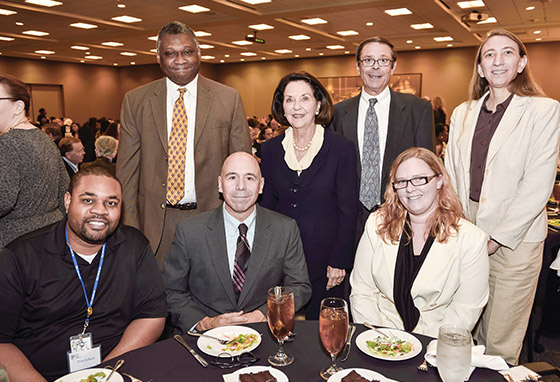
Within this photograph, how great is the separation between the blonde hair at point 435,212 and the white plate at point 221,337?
80 centimetres

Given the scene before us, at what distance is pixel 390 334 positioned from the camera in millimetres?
1460

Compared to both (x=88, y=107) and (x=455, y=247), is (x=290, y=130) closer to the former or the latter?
(x=455, y=247)

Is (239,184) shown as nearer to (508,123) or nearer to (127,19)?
(508,123)

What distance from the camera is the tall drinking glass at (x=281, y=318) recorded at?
1.33 meters

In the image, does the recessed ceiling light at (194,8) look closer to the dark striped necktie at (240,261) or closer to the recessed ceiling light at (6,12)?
the recessed ceiling light at (6,12)

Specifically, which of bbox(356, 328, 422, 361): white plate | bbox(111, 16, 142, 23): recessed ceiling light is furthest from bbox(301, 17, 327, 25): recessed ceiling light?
bbox(356, 328, 422, 361): white plate

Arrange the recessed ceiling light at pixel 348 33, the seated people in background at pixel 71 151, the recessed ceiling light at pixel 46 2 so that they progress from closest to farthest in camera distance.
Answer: the seated people in background at pixel 71 151
the recessed ceiling light at pixel 46 2
the recessed ceiling light at pixel 348 33

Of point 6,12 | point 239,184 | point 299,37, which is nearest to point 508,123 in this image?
point 239,184

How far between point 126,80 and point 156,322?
67.6 ft

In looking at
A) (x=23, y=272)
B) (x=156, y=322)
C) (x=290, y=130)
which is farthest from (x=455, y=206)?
(x=23, y=272)

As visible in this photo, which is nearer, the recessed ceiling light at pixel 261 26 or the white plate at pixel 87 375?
the white plate at pixel 87 375

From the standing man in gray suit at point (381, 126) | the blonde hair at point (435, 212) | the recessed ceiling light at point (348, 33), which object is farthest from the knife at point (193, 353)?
the recessed ceiling light at point (348, 33)

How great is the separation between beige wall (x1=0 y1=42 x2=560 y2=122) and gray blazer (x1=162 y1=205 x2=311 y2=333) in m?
14.7

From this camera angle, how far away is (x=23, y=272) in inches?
69.6
